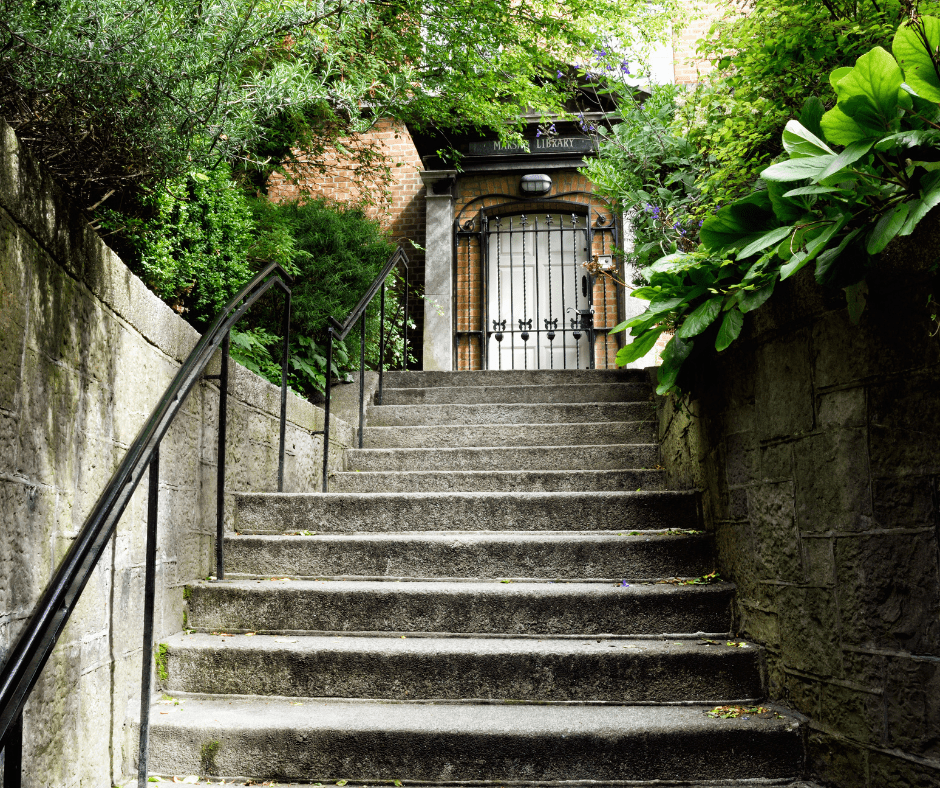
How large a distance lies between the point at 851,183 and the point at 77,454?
2.09 meters

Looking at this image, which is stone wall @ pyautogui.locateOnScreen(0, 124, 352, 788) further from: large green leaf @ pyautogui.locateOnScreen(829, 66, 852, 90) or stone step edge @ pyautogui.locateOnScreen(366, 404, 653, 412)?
stone step edge @ pyautogui.locateOnScreen(366, 404, 653, 412)

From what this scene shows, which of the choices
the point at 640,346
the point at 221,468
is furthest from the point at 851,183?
the point at 221,468

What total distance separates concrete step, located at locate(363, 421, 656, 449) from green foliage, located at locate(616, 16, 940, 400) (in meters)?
1.96

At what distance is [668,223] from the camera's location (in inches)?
164

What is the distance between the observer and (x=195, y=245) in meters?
4.00

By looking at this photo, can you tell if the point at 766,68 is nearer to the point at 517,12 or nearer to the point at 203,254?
the point at 203,254

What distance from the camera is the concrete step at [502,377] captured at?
17.2 feet

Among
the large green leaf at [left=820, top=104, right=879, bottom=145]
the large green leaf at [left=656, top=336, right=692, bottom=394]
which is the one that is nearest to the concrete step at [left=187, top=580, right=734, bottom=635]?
the large green leaf at [left=656, top=336, right=692, bottom=394]

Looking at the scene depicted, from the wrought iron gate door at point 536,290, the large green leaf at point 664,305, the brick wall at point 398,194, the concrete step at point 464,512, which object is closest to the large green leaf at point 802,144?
the large green leaf at point 664,305

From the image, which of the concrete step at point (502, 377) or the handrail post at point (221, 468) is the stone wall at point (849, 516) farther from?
the concrete step at point (502, 377)

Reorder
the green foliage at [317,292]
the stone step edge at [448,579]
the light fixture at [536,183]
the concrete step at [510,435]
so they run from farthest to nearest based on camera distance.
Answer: the light fixture at [536,183] < the green foliage at [317,292] < the concrete step at [510,435] < the stone step edge at [448,579]

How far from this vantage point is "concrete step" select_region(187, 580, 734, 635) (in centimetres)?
270

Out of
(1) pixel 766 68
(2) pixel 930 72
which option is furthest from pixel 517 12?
(2) pixel 930 72

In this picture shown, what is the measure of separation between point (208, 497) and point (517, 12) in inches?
169
